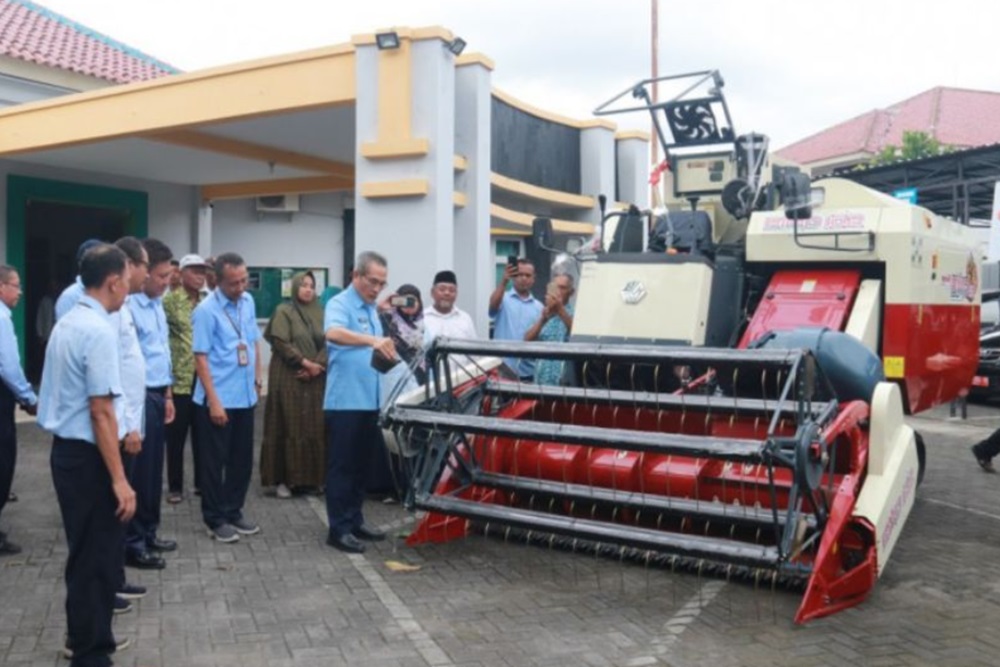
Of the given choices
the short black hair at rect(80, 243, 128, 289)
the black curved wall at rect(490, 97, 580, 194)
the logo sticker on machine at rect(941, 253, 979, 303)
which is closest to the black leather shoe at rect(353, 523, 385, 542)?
the short black hair at rect(80, 243, 128, 289)

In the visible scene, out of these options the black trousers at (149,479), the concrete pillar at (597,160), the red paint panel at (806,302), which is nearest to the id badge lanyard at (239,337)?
the black trousers at (149,479)

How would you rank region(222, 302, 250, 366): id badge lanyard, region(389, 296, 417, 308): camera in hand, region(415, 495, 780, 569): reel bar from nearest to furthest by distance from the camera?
region(415, 495, 780, 569): reel bar
region(222, 302, 250, 366): id badge lanyard
region(389, 296, 417, 308): camera in hand

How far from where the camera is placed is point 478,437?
18.8ft

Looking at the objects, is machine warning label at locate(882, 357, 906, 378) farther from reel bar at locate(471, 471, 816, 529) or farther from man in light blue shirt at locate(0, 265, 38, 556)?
man in light blue shirt at locate(0, 265, 38, 556)

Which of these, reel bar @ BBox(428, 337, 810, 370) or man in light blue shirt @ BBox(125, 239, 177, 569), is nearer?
reel bar @ BBox(428, 337, 810, 370)

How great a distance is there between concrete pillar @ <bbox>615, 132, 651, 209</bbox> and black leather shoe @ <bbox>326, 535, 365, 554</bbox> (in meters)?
8.23

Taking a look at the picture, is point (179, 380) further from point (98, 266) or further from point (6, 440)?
point (98, 266)

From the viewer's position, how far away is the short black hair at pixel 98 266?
3.77 meters

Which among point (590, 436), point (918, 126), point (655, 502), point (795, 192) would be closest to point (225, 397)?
point (590, 436)

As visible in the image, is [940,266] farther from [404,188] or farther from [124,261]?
[124,261]

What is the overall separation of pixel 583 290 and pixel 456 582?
2.34 metres

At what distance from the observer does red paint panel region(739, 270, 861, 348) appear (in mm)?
6141

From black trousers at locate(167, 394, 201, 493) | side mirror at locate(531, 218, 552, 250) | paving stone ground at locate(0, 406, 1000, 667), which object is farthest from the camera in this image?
side mirror at locate(531, 218, 552, 250)

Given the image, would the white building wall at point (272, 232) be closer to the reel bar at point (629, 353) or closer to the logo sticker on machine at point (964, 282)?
the logo sticker on machine at point (964, 282)
